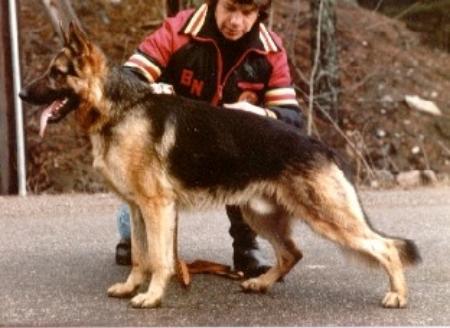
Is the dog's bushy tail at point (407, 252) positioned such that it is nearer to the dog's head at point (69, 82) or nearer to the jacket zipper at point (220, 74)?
the jacket zipper at point (220, 74)

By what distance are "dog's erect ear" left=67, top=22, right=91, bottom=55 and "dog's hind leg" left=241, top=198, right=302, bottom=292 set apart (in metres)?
1.31

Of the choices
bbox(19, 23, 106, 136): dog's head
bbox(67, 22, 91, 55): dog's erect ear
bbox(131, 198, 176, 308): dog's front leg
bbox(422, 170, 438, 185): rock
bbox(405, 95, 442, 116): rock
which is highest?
bbox(67, 22, 91, 55): dog's erect ear

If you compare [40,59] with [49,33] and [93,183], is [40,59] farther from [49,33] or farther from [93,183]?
[93,183]

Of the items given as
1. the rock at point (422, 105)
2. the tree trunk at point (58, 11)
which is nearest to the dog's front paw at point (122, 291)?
the tree trunk at point (58, 11)

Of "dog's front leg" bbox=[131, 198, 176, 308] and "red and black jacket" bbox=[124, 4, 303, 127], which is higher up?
"red and black jacket" bbox=[124, 4, 303, 127]

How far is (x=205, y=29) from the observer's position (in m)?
6.02

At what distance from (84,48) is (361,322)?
200 centimetres

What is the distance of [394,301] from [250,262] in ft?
3.91

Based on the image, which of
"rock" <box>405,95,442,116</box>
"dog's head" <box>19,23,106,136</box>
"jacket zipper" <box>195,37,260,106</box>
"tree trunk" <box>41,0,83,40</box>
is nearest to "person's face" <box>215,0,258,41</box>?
"jacket zipper" <box>195,37,260,106</box>

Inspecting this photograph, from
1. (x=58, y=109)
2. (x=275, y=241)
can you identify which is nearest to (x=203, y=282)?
(x=275, y=241)

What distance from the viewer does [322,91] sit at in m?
12.8

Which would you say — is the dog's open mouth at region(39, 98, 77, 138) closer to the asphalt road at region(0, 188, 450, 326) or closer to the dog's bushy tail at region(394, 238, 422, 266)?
the asphalt road at region(0, 188, 450, 326)

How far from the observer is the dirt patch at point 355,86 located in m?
11.2

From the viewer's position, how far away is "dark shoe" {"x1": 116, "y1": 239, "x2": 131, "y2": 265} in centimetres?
640
